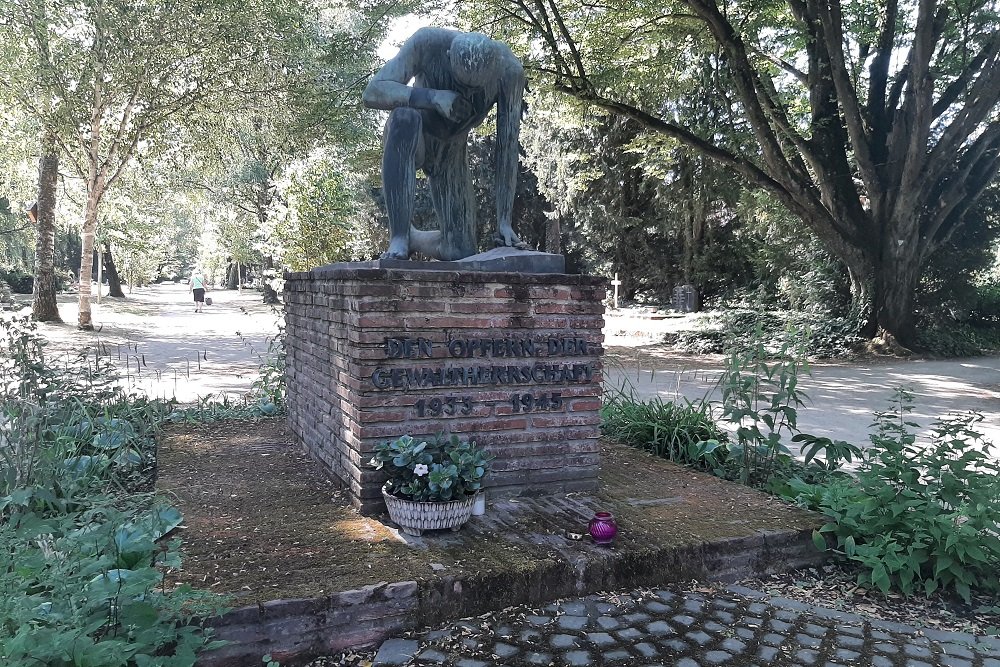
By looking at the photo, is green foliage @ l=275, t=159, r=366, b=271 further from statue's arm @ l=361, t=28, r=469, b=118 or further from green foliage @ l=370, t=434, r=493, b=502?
green foliage @ l=370, t=434, r=493, b=502

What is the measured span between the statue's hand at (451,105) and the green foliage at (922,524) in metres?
2.85

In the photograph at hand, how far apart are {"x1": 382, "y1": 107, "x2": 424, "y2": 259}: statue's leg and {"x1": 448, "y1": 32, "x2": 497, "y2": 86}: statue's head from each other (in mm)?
335

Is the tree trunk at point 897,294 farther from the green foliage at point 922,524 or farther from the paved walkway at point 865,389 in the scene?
the green foliage at point 922,524

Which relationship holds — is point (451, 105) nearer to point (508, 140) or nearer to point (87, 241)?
point (508, 140)

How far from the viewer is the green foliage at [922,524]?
10.1 feet

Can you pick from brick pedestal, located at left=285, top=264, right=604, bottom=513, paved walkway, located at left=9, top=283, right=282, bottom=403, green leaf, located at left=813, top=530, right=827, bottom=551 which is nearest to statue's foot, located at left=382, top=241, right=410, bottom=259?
brick pedestal, located at left=285, top=264, right=604, bottom=513

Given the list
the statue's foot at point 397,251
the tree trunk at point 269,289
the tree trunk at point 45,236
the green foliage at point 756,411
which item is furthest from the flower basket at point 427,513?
the tree trunk at point 45,236

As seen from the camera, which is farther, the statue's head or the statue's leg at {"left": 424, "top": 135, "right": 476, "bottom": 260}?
the statue's leg at {"left": 424, "top": 135, "right": 476, "bottom": 260}

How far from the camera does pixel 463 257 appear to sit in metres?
4.11

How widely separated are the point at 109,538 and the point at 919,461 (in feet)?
12.1

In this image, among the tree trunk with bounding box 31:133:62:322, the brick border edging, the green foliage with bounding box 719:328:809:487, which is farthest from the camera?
the tree trunk with bounding box 31:133:62:322

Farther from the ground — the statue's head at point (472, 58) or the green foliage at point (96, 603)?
the statue's head at point (472, 58)

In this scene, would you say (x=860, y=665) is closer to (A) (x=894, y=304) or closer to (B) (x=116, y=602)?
(B) (x=116, y=602)

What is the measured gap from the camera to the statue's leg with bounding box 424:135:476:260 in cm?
411
